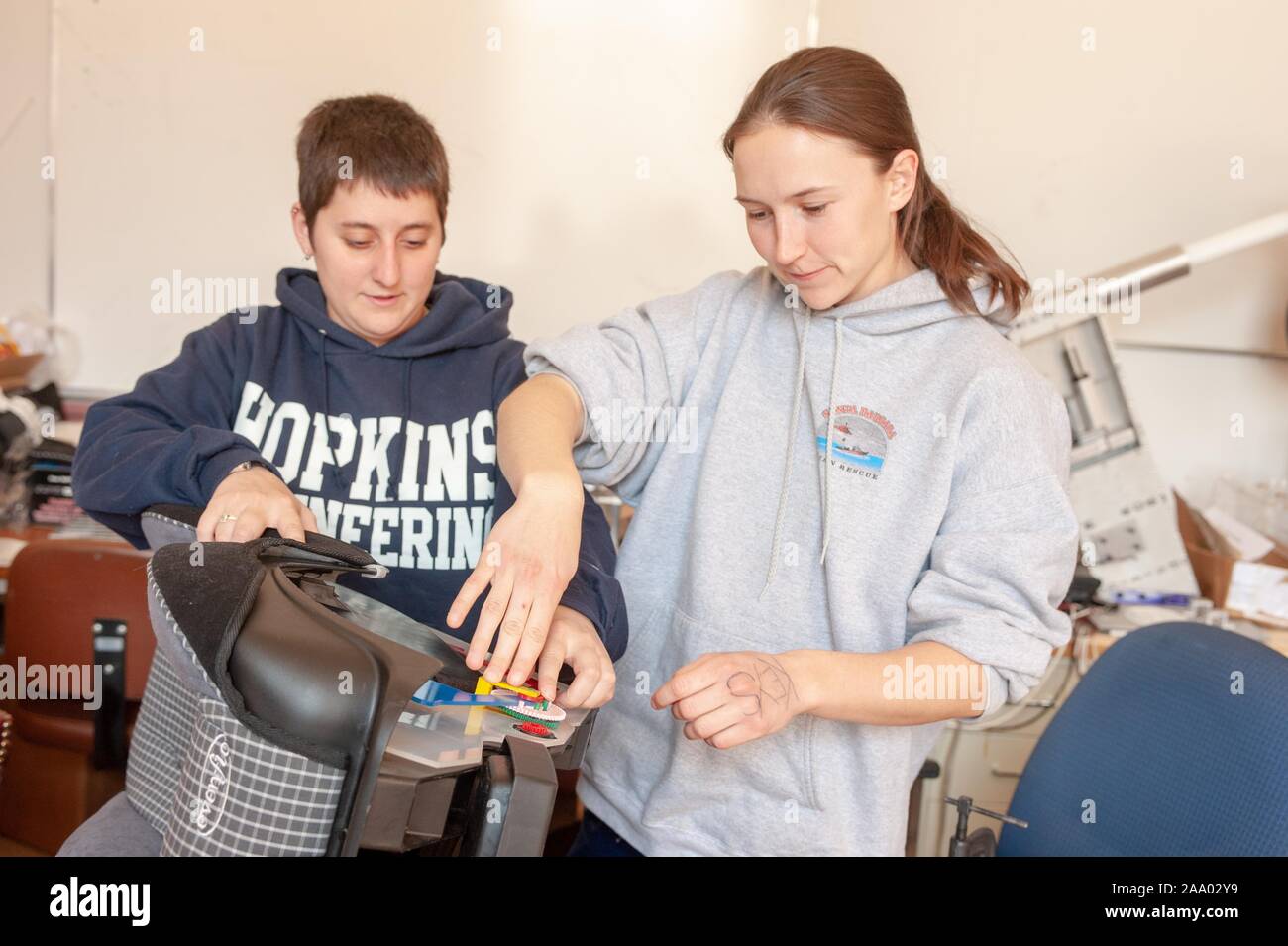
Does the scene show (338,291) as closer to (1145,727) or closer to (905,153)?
(905,153)

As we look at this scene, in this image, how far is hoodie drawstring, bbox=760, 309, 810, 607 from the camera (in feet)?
3.79

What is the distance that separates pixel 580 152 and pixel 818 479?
1.58 meters

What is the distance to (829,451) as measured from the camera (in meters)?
1.14

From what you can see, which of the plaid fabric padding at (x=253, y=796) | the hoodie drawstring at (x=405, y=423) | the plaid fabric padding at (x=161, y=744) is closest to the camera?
the plaid fabric padding at (x=253, y=796)

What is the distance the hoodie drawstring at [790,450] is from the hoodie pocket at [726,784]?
0.27 feet

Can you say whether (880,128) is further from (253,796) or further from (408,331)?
(253,796)

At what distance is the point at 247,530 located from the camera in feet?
3.21

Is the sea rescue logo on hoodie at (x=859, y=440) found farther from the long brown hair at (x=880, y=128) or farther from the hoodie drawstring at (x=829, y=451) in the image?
the long brown hair at (x=880, y=128)

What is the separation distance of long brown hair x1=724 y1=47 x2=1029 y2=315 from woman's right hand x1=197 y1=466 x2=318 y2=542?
549 mm

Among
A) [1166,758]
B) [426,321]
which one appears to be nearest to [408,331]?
[426,321]

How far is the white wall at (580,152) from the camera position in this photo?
2.37 meters

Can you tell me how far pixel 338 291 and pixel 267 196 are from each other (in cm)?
134

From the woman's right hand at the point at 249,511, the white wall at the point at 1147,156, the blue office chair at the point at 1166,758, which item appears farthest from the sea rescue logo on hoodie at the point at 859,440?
the white wall at the point at 1147,156

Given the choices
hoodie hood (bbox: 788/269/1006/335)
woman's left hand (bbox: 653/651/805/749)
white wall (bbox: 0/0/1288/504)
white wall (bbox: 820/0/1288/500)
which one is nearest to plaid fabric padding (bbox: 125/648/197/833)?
woman's left hand (bbox: 653/651/805/749)
